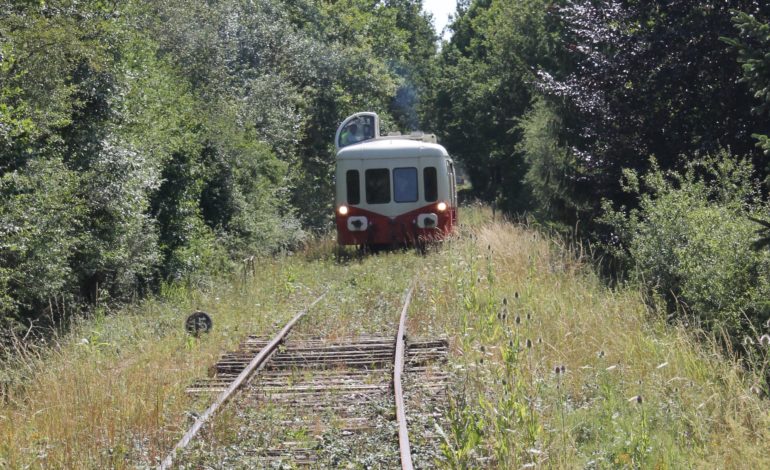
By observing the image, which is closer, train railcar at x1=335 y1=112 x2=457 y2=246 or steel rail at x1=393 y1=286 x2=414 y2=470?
steel rail at x1=393 y1=286 x2=414 y2=470

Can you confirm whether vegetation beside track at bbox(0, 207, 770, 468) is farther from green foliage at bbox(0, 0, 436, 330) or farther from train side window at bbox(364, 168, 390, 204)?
train side window at bbox(364, 168, 390, 204)

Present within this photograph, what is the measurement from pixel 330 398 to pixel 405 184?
508 inches

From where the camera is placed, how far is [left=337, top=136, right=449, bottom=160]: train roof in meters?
20.4

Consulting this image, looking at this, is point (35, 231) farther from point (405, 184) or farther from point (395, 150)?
point (395, 150)

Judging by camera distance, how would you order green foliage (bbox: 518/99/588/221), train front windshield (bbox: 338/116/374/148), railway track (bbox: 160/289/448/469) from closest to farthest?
1. railway track (bbox: 160/289/448/469)
2. green foliage (bbox: 518/99/588/221)
3. train front windshield (bbox: 338/116/374/148)

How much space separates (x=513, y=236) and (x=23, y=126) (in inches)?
371

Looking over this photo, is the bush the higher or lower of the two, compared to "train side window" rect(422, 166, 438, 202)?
lower

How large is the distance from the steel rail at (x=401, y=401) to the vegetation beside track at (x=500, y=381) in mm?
268

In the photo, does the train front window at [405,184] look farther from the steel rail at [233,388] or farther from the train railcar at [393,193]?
the steel rail at [233,388]

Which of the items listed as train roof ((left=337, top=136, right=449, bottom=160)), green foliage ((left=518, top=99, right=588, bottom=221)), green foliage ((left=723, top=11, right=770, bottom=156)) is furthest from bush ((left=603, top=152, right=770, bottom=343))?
train roof ((left=337, top=136, right=449, bottom=160))

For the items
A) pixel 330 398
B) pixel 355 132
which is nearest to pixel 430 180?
pixel 355 132

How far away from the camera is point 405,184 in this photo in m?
20.4

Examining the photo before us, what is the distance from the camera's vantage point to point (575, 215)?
19.8 metres

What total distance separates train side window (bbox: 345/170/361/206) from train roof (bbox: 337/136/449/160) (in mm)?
379
